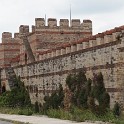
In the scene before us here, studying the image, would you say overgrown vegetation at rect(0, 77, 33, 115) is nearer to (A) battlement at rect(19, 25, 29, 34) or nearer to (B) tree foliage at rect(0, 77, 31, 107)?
(B) tree foliage at rect(0, 77, 31, 107)

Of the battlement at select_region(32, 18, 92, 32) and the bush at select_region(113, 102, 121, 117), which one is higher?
the battlement at select_region(32, 18, 92, 32)

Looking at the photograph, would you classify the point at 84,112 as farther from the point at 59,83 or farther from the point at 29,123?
the point at 59,83

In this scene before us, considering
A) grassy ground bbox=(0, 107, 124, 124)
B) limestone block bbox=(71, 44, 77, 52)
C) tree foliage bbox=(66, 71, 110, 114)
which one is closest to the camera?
grassy ground bbox=(0, 107, 124, 124)

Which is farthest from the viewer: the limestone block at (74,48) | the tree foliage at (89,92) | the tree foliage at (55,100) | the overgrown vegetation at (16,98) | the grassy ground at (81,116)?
the overgrown vegetation at (16,98)

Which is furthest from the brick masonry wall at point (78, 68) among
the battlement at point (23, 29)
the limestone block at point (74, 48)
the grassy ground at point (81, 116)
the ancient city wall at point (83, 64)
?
the battlement at point (23, 29)

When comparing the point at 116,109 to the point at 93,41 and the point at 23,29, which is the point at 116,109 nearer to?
the point at 93,41

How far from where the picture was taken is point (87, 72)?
23844 mm

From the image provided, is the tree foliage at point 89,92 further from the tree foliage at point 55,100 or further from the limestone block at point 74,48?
the tree foliage at point 55,100

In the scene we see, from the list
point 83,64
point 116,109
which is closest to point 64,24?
point 83,64

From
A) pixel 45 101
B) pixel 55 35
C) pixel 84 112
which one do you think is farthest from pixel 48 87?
pixel 84 112

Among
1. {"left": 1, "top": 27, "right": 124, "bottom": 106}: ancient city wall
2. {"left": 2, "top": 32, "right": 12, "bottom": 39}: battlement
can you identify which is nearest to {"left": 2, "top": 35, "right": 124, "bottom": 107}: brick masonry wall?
{"left": 1, "top": 27, "right": 124, "bottom": 106}: ancient city wall

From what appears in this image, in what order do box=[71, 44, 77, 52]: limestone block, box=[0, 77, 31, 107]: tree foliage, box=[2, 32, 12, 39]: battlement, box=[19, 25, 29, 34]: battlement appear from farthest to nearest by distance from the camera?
box=[2, 32, 12, 39]: battlement → box=[19, 25, 29, 34]: battlement → box=[0, 77, 31, 107]: tree foliage → box=[71, 44, 77, 52]: limestone block

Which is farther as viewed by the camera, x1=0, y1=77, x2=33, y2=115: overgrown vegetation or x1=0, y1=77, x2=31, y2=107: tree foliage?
x1=0, y1=77, x2=31, y2=107: tree foliage

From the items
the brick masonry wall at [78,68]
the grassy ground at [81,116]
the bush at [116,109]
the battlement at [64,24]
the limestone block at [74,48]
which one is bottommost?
the grassy ground at [81,116]
